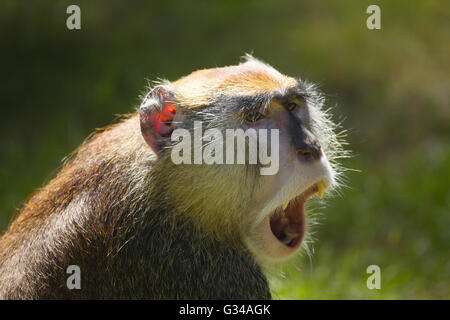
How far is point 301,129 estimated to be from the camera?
3.77 m


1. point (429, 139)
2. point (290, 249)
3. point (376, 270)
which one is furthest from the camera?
point (429, 139)

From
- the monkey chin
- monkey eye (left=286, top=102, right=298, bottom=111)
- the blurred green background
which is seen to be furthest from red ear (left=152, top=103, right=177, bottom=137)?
the blurred green background

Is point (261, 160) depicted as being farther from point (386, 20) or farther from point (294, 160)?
point (386, 20)

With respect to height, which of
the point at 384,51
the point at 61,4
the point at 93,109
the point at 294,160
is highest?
the point at 61,4

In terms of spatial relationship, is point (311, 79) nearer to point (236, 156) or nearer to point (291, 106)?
point (291, 106)

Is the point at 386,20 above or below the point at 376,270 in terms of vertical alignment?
above

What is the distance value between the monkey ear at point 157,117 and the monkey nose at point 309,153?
76cm

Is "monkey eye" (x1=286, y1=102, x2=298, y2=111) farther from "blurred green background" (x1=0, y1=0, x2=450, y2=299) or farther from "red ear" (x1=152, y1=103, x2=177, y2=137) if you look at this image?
"blurred green background" (x1=0, y1=0, x2=450, y2=299)

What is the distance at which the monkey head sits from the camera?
12.2ft

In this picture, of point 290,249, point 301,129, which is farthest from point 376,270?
point 301,129

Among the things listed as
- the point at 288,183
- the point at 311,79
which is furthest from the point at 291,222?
the point at 311,79

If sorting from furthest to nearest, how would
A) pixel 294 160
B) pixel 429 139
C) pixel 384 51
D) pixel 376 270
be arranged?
pixel 384 51, pixel 429 139, pixel 376 270, pixel 294 160

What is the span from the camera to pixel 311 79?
812 cm

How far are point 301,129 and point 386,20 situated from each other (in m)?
5.47
